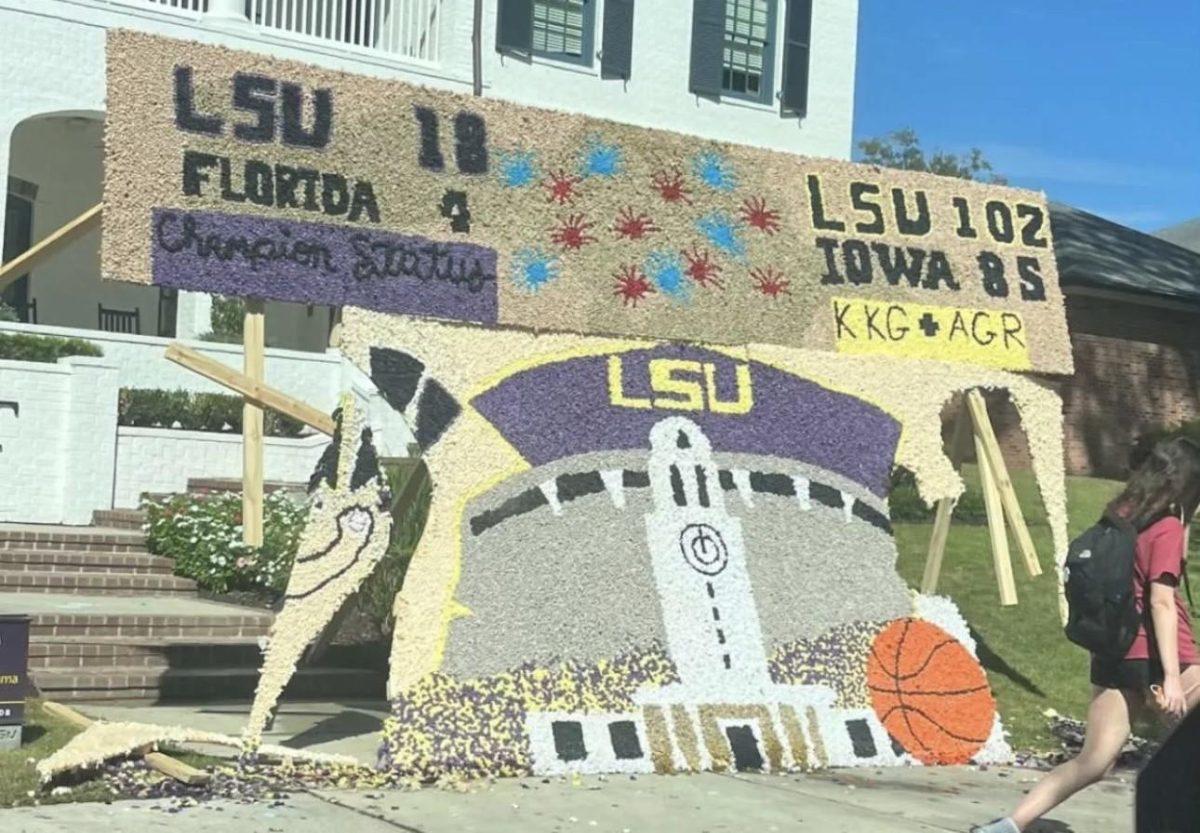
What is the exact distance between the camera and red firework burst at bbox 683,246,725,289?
8.74 meters

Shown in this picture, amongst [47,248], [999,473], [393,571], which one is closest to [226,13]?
[393,571]

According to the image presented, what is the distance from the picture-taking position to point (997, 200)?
33.0 feet

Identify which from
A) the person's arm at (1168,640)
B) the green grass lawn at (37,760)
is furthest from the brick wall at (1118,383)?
the green grass lawn at (37,760)

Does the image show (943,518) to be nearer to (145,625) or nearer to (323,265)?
(323,265)

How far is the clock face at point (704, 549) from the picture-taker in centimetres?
812

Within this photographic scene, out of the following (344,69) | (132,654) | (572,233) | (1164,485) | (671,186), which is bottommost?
(132,654)

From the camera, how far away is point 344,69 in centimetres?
1545

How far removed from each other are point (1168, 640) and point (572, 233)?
3.89 meters

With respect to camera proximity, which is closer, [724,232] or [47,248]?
[47,248]

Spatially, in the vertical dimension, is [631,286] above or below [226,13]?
below

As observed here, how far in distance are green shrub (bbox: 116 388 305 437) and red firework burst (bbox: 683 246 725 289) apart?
23.7 ft

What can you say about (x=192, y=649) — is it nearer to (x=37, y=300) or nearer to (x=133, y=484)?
(x=133, y=484)

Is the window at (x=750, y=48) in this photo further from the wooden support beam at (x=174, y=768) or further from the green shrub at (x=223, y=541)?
the wooden support beam at (x=174, y=768)

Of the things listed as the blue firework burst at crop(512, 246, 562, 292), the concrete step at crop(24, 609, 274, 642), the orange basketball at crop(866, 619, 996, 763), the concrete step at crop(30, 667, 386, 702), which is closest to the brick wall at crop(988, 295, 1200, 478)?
the orange basketball at crop(866, 619, 996, 763)
